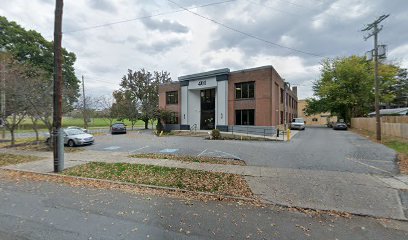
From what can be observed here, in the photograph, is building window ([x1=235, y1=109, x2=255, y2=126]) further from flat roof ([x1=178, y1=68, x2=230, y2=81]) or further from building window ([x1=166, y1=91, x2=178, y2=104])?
building window ([x1=166, y1=91, x2=178, y2=104])

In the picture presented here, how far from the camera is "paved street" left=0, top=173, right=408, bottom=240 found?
3869mm

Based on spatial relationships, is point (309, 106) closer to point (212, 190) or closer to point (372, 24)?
point (372, 24)

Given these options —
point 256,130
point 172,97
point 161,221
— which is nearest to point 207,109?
point 172,97

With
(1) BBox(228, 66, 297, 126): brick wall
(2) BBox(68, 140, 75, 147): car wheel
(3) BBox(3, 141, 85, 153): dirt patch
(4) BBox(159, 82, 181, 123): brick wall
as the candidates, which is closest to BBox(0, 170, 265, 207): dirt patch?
(3) BBox(3, 141, 85, 153): dirt patch

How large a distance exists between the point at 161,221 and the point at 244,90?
75.2 feet

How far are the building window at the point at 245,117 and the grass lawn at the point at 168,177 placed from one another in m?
17.9

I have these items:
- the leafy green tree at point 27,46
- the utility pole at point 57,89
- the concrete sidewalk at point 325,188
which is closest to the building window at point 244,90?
the concrete sidewalk at point 325,188

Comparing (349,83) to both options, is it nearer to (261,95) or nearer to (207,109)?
(261,95)

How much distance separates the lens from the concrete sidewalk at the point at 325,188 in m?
5.28

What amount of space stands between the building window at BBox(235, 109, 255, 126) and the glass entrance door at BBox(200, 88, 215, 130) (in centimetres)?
417

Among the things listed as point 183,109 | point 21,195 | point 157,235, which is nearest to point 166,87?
point 183,109

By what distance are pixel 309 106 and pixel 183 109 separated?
1285 inches

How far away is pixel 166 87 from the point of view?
111 feet

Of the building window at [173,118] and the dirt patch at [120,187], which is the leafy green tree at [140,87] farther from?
the dirt patch at [120,187]
